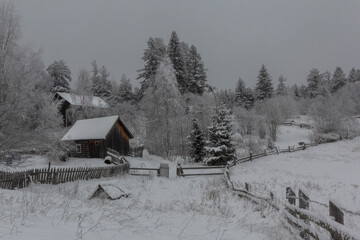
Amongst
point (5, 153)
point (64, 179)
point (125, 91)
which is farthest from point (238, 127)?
point (5, 153)

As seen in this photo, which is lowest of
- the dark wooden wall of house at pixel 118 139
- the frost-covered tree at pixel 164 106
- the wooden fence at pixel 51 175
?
the wooden fence at pixel 51 175

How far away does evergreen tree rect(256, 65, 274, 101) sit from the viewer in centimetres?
6275

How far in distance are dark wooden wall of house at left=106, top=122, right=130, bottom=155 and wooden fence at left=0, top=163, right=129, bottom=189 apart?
11.4 meters

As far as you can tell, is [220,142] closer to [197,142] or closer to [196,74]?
[197,142]

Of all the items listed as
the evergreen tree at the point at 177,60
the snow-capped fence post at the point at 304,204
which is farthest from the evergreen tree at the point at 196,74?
the snow-capped fence post at the point at 304,204

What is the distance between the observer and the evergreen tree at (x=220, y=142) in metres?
24.4

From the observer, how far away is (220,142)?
24797 mm

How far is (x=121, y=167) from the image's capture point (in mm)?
19000

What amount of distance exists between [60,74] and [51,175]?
45.4m

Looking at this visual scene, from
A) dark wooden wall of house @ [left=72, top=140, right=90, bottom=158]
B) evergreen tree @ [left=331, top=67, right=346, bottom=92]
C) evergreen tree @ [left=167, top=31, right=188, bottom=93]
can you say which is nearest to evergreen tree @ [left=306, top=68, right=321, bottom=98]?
evergreen tree @ [left=331, top=67, right=346, bottom=92]

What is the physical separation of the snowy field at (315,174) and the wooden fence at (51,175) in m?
10.1

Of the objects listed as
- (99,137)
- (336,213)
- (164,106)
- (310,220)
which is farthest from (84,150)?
(336,213)

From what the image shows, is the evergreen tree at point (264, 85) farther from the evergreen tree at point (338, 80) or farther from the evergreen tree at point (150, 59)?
the evergreen tree at point (150, 59)

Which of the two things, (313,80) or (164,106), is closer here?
(164,106)
